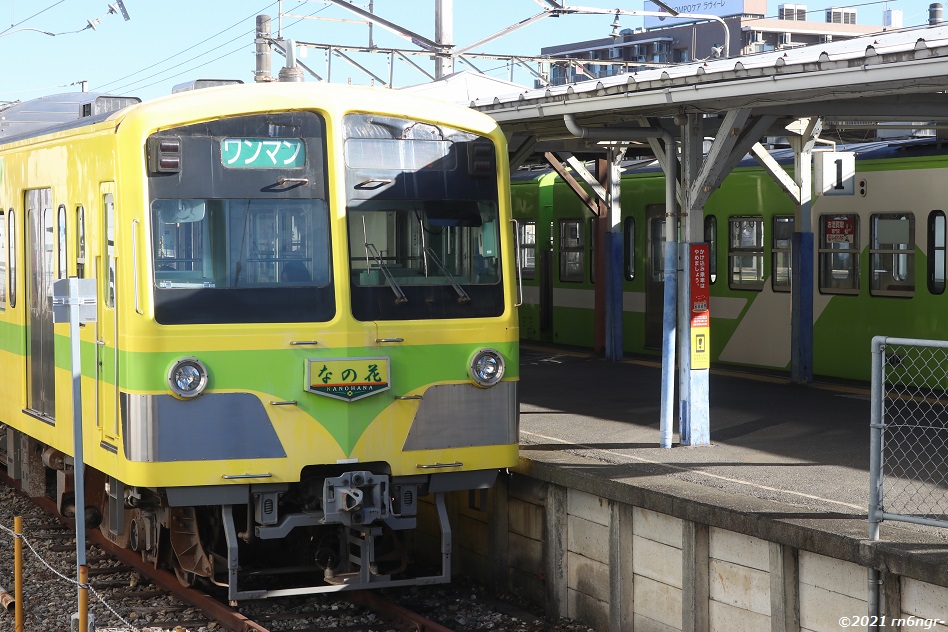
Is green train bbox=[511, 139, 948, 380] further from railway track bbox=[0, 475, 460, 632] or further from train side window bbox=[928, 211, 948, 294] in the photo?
railway track bbox=[0, 475, 460, 632]

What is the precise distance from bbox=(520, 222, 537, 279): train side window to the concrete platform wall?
32.4 ft

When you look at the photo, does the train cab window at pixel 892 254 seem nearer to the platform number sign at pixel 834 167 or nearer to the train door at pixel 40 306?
the platform number sign at pixel 834 167

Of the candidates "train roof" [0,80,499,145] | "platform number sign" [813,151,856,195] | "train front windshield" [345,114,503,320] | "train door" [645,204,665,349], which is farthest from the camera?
"train door" [645,204,665,349]

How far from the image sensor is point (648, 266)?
17.7 m

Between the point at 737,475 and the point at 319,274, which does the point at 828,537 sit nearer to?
the point at 737,475

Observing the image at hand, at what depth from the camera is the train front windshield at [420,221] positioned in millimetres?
8234

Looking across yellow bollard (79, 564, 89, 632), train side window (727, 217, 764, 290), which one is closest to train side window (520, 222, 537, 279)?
train side window (727, 217, 764, 290)

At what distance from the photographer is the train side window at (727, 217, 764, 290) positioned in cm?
1568

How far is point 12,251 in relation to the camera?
10.4 m

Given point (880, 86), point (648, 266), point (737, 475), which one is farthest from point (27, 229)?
point (648, 266)

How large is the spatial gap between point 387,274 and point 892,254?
7.55 metres

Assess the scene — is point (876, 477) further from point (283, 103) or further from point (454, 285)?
point (283, 103)

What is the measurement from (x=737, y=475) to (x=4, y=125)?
7528mm

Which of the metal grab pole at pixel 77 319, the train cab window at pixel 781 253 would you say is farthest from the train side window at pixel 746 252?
the metal grab pole at pixel 77 319
